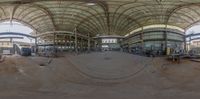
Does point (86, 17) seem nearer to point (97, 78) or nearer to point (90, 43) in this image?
point (90, 43)

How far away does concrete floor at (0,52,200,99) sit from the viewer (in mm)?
7191

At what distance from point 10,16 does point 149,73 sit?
248 inches

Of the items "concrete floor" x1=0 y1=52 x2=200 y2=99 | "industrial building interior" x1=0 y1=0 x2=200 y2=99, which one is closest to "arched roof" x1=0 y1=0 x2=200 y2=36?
"industrial building interior" x1=0 y1=0 x2=200 y2=99

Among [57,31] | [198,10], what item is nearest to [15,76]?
[57,31]

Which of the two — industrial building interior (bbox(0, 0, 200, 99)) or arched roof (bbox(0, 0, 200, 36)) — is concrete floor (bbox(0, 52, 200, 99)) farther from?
arched roof (bbox(0, 0, 200, 36))

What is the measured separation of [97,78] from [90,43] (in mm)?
1474

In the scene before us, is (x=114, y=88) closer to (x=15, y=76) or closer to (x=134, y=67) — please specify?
(x=134, y=67)

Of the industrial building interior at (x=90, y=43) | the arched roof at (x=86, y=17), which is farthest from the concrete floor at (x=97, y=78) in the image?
the arched roof at (x=86, y=17)

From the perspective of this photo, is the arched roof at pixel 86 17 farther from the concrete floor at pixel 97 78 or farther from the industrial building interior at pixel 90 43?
the concrete floor at pixel 97 78

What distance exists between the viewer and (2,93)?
7285 mm

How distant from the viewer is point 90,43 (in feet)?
28.4

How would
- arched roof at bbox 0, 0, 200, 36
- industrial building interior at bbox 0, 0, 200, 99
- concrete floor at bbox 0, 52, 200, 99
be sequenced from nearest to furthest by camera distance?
concrete floor at bbox 0, 52, 200, 99 → industrial building interior at bbox 0, 0, 200, 99 → arched roof at bbox 0, 0, 200, 36

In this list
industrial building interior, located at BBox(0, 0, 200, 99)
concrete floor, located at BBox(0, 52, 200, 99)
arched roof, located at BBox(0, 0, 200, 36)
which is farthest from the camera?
arched roof, located at BBox(0, 0, 200, 36)

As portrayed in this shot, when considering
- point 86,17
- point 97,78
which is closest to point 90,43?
point 86,17
